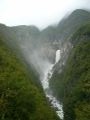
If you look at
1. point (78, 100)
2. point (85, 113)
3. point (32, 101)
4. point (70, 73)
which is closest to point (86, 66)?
point (70, 73)

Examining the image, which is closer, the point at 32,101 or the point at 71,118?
the point at 32,101

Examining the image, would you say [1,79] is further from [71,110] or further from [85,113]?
[71,110]

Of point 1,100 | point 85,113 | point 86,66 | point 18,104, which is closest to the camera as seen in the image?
point 1,100

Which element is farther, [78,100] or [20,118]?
[78,100]

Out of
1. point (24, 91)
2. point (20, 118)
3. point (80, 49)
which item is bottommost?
point (20, 118)

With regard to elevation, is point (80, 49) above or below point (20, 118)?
above

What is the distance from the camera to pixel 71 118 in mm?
108438

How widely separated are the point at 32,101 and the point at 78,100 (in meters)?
54.6

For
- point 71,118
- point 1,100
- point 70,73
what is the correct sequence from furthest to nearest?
point 70,73 → point 71,118 → point 1,100

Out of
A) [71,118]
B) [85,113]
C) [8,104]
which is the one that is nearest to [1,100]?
[8,104]

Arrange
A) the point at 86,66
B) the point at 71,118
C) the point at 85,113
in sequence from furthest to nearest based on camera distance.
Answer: the point at 86,66
the point at 71,118
the point at 85,113

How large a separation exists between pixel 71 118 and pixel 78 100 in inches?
253

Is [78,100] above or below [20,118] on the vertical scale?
above

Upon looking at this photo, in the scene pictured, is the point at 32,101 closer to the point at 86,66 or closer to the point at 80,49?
the point at 86,66
